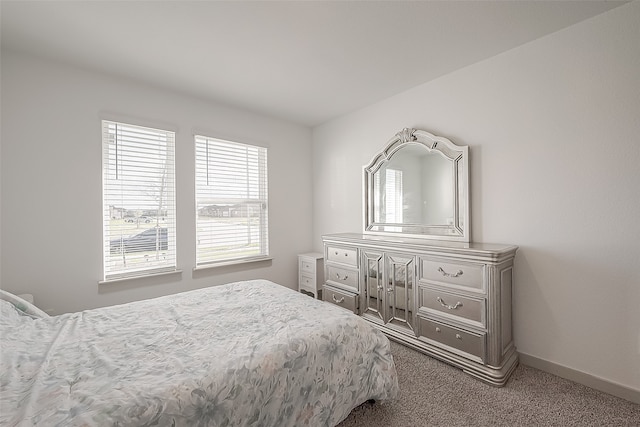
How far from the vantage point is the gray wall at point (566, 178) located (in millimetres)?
1794

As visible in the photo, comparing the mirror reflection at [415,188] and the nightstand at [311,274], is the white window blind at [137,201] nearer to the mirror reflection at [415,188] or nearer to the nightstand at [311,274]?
the nightstand at [311,274]

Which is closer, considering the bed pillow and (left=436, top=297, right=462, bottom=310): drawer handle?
the bed pillow

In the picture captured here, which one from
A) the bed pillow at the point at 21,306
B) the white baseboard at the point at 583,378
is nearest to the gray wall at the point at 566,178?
the white baseboard at the point at 583,378

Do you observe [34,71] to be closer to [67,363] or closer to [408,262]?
[67,363]

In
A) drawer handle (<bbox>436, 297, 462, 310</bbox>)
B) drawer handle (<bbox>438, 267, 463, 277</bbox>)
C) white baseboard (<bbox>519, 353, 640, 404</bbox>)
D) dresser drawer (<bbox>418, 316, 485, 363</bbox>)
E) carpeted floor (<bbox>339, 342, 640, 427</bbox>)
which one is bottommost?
carpeted floor (<bbox>339, 342, 640, 427</bbox>)

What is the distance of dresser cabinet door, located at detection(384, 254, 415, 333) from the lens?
2.47 metres

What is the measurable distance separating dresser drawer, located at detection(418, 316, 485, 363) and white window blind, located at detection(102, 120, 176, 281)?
2609 millimetres

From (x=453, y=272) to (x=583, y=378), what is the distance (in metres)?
1.10

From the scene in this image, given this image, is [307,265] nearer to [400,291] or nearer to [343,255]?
[343,255]

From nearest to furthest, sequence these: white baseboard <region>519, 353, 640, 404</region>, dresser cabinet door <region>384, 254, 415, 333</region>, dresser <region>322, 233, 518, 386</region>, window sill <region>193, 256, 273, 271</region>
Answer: white baseboard <region>519, 353, 640, 404</region>, dresser <region>322, 233, 518, 386</region>, dresser cabinet door <region>384, 254, 415, 333</region>, window sill <region>193, 256, 273, 271</region>

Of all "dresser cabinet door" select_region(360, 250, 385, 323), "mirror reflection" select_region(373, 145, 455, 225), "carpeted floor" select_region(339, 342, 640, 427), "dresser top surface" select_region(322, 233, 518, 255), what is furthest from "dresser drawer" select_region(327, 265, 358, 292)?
"carpeted floor" select_region(339, 342, 640, 427)

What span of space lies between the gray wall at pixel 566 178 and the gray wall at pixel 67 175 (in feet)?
9.51

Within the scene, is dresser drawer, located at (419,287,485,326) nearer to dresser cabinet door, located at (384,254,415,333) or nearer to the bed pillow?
dresser cabinet door, located at (384,254,415,333)

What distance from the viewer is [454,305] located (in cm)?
217
